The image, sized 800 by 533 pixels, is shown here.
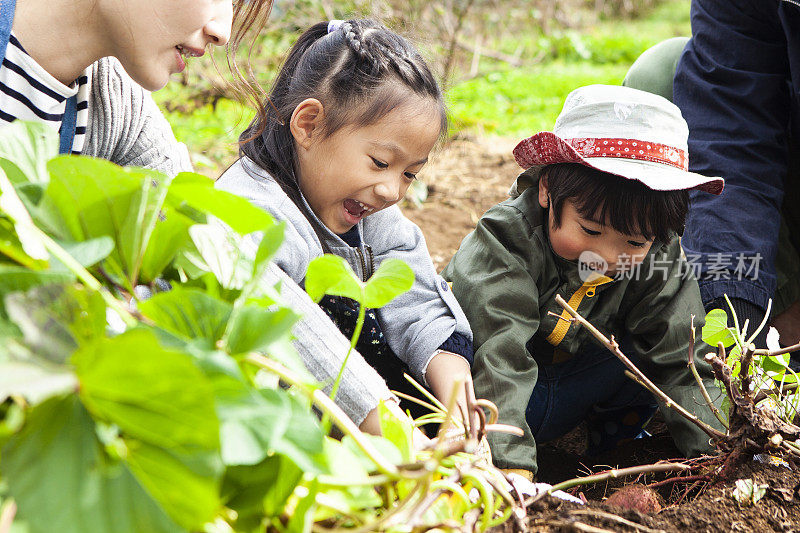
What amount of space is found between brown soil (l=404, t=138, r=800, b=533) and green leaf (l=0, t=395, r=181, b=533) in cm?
34

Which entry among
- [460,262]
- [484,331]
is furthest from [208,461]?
[460,262]

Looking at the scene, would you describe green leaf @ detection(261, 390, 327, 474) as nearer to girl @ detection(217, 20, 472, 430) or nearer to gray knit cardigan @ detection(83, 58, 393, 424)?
gray knit cardigan @ detection(83, 58, 393, 424)

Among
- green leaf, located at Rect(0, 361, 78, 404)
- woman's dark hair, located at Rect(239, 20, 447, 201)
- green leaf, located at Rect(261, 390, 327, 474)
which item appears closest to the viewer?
green leaf, located at Rect(0, 361, 78, 404)

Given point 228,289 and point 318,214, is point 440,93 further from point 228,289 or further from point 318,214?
point 228,289

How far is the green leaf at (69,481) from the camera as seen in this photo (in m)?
0.33

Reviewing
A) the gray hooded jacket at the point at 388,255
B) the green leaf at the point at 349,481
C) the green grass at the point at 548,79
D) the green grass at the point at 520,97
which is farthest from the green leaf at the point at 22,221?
the green grass at the point at 520,97

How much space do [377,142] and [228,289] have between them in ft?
2.50

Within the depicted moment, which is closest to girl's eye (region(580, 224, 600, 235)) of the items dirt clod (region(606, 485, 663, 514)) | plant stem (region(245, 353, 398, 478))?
dirt clod (region(606, 485, 663, 514))

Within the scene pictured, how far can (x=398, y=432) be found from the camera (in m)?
0.57

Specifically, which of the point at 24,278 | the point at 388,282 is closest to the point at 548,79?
the point at 388,282

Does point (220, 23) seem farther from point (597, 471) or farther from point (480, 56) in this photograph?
point (480, 56)

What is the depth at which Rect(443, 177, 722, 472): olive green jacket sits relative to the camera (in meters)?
1.35

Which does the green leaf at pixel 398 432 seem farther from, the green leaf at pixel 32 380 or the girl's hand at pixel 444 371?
the girl's hand at pixel 444 371

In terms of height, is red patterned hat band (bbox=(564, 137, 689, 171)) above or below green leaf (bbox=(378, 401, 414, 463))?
below
